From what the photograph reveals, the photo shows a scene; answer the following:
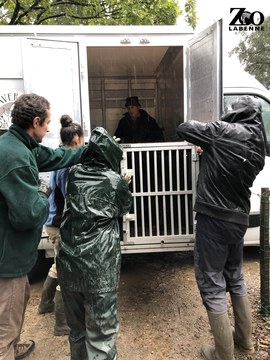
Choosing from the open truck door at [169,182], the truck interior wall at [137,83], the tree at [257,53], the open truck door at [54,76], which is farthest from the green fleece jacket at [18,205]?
the tree at [257,53]

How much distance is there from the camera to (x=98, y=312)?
2.25m

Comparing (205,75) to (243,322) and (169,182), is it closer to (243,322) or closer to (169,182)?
(169,182)

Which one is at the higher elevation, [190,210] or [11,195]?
[11,195]

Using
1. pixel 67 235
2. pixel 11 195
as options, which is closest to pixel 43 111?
pixel 11 195

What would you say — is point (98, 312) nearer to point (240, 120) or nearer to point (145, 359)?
point (145, 359)

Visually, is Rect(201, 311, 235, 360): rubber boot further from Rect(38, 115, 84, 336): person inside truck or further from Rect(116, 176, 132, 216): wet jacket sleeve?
Rect(38, 115, 84, 336): person inside truck

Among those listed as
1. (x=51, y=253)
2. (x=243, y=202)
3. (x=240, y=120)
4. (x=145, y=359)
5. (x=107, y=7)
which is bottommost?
(x=145, y=359)

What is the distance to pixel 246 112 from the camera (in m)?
2.77

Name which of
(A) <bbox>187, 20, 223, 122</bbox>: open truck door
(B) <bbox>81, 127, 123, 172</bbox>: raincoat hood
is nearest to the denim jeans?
(B) <bbox>81, 127, 123, 172</bbox>: raincoat hood

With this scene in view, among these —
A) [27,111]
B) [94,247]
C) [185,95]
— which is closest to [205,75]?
[185,95]

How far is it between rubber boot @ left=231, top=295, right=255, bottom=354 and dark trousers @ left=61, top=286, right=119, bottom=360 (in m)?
1.11

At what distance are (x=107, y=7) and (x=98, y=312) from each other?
858 cm

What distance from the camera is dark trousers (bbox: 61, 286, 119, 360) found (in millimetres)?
2256

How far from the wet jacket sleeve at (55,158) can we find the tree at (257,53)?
2538cm
